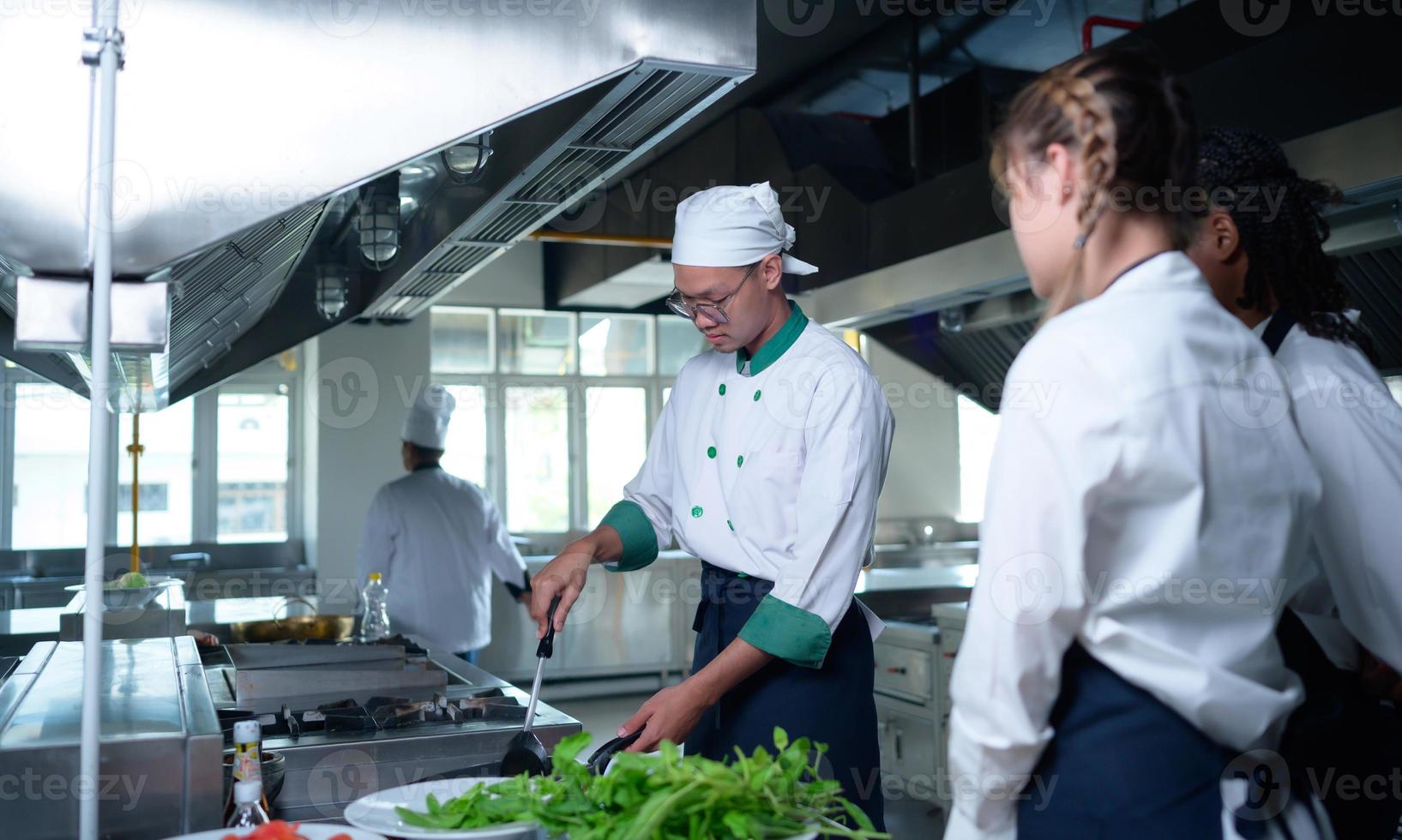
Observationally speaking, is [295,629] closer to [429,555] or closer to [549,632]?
[429,555]

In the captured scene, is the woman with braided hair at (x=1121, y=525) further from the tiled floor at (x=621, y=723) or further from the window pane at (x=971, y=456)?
the window pane at (x=971, y=456)

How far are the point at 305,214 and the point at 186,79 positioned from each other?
0.84 metres

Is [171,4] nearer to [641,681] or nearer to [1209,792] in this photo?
[1209,792]

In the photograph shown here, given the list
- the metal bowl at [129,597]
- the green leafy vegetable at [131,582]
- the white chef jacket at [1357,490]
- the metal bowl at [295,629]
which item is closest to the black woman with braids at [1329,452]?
the white chef jacket at [1357,490]

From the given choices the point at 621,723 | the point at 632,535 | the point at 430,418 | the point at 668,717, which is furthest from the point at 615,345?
the point at 668,717

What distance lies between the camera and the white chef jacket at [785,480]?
1.53m

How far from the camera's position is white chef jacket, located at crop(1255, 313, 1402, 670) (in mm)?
1261

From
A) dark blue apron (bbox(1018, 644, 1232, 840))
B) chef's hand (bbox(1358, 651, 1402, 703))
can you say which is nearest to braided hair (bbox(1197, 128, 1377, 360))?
chef's hand (bbox(1358, 651, 1402, 703))

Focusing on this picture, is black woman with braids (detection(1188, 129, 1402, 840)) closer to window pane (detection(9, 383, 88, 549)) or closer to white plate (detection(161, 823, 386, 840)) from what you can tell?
white plate (detection(161, 823, 386, 840))

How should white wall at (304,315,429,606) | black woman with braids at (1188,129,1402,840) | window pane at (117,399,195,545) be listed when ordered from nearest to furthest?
black woman with braids at (1188,129,1402,840) → white wall at (304,315,429,606) → window pane at (117,399,195,545)

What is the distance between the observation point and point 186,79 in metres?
1.13

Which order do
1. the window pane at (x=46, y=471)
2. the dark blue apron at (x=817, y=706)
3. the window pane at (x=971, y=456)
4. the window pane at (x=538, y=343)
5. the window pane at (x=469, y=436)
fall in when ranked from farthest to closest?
the window pane at (x=971, y=456), the window pane at (x=538, y=343), the window pane at (x=469, y=436), the window pane at (x=46, y=471), the dark blue apron at (x=817, y=706)

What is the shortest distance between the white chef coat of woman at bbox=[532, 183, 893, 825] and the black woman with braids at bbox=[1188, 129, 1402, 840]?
54cm

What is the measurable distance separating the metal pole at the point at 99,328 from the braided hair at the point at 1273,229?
1274 millimetres
